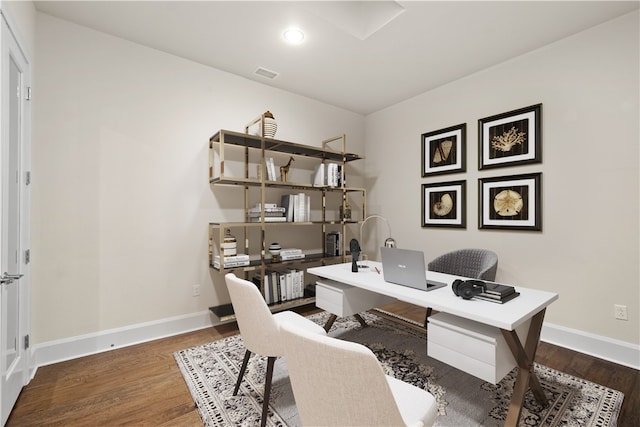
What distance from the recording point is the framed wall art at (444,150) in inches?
130

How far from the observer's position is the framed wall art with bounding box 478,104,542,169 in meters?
2.74

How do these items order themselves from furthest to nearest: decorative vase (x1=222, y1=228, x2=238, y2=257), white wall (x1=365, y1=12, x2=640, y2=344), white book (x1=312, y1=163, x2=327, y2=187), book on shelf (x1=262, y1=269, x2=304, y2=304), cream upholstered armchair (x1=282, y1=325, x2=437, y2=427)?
white book (x1=312, y1=163, x2=327, y2=187), book on shelf (x1=262, y1=269, x2=304, y2=304), decorative vase (x1=222, y1=228, x2=238, y2=257), white wall (x1=365, y1=12, x2=640, y2=344), cream upholstered armchair (x1=282, y1=325, x2=437, y2=427)

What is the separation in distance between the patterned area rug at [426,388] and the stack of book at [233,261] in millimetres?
714

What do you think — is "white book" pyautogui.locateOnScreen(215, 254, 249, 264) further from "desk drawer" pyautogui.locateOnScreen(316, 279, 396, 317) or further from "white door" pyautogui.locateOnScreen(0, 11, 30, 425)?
"white door" pyautogui.locateOnScreen(0, 11, 30, 425)

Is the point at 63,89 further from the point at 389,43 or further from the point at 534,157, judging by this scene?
the point at 534,157

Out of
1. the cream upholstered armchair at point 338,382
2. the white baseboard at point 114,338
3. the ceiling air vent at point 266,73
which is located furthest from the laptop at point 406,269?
the ceiling air vent at point 266,73

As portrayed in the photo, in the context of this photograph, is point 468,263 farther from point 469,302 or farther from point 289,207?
point 289,207

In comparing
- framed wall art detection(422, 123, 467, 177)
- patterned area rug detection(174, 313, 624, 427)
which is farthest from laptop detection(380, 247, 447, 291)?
framed wall art detection(422, 123, 467, 177)

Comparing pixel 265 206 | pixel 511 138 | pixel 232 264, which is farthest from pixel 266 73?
pixel 511 138

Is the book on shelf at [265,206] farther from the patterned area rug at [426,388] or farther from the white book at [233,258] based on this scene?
the patterned area rug at [426,388]

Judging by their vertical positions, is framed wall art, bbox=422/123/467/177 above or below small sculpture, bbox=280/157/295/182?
above

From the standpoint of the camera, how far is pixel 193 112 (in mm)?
2961

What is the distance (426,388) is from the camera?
191 cm

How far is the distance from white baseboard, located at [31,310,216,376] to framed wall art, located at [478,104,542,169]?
131 inches
